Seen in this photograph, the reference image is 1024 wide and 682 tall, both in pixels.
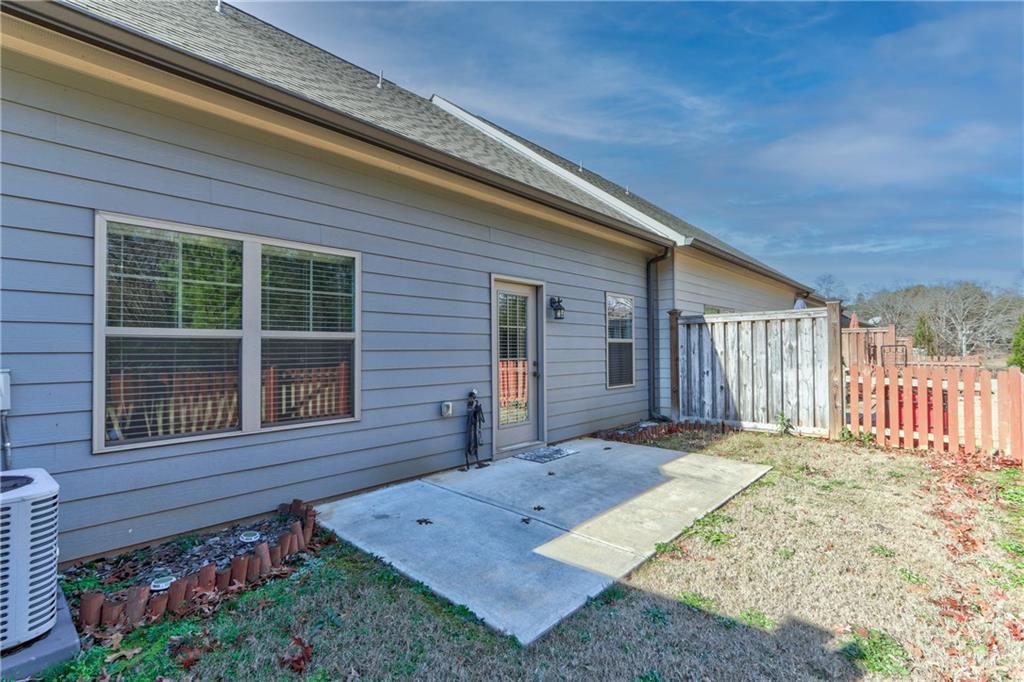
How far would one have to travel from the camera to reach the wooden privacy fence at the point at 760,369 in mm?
6344

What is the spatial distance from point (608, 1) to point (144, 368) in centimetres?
827

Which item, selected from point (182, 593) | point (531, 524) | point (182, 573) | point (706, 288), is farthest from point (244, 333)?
point (706, 288)

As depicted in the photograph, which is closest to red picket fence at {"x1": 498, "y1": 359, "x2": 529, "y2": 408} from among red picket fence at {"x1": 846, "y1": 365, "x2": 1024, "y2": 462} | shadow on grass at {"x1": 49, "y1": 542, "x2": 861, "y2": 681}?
shadow on grass at {"x1": 49, "y1": 542, "x2": 861, "y2": 681}

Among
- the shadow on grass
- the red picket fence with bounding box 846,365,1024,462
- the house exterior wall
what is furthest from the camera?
the house exterior wall

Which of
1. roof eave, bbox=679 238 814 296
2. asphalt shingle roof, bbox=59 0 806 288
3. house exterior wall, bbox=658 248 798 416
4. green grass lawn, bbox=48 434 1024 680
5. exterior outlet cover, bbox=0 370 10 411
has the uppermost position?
asphalt shingle roof, bbox=59 0 806 288

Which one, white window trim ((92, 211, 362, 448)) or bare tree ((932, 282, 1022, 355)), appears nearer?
white window trim ((92, 211, 362, 448))

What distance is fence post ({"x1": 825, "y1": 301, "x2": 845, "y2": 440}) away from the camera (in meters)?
6.20

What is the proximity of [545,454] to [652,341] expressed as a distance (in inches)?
139

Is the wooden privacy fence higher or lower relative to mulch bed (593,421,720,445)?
higher

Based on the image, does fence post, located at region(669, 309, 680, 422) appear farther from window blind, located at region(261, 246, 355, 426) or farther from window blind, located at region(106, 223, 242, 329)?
window blind, located at region(106, 223, 242, 329)

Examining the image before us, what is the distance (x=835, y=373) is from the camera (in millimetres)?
6203

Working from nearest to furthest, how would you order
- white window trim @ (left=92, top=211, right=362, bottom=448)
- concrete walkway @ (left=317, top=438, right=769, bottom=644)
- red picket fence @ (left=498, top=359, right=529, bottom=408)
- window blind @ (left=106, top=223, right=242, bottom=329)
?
concrete walkway @ (left=317, top=438, right=769, bottom=644) → white window trim @ (left=92, top=211, right=362, bottom=448) → window blind @ (left=106, top=223, right=242, bottom=329) → red picket fence @ (left=498, top=359, right=529, bottom=408)

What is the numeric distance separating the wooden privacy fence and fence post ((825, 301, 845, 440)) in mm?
11

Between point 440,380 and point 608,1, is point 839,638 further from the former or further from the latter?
point 608,1
